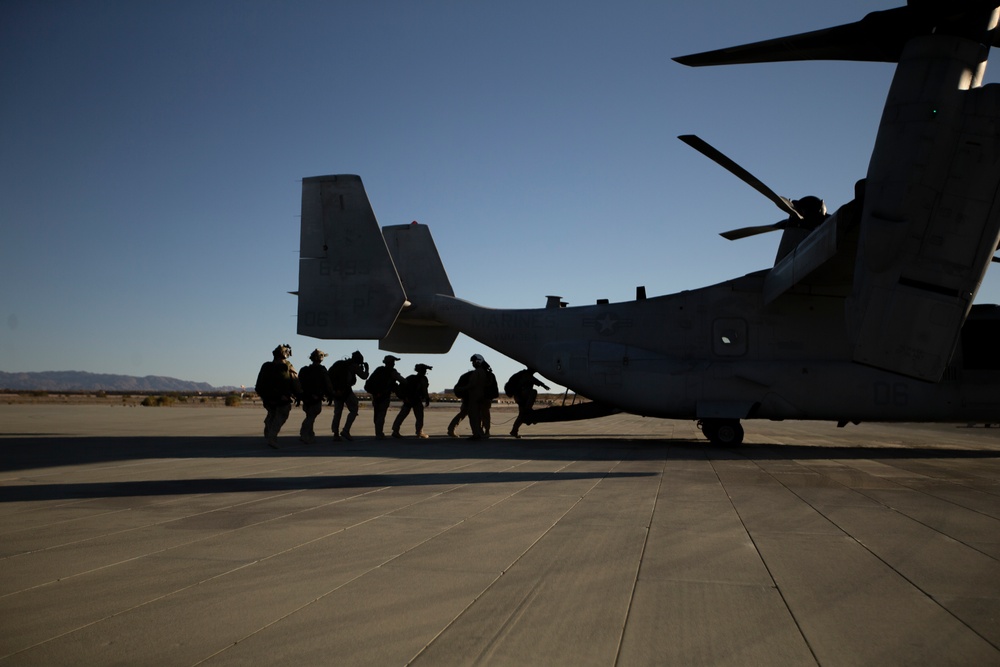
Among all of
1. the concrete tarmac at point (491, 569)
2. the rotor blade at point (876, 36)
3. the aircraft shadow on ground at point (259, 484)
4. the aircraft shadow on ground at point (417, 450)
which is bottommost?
the aircraft shadow on ground at point (417, 450)

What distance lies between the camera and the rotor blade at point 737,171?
12727mm

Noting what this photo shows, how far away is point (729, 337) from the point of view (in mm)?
16094

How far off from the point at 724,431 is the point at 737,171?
18.9ft

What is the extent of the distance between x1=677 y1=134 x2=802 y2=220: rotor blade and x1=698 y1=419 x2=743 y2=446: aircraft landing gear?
4.64m

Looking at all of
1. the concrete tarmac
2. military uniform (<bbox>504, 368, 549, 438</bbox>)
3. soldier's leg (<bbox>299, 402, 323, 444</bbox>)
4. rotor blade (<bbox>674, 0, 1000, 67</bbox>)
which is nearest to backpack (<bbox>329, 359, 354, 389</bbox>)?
soldier's leg (<bbox>299, 402, 323, 444</bbox>)

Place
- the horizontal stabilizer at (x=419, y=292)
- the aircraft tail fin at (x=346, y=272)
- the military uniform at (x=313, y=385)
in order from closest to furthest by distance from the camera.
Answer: the military uniform at (x=313, y=385) → the aircraft tail fin at (x=346, y=272) → the horizontal stabilizer at (x=419, y=292)

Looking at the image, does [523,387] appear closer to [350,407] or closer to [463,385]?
[463,385]

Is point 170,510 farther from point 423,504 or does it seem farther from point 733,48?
point 733,48

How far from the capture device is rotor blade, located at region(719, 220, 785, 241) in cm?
1616

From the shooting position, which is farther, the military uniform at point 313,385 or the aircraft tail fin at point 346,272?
the aircraft tail fin at point 346,272

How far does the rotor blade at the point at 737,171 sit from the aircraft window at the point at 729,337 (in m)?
2.73

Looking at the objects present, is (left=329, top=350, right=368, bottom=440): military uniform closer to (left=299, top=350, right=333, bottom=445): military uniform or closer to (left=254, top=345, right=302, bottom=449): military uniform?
(left=299, top=350, right=333, bottom=445): military uniform

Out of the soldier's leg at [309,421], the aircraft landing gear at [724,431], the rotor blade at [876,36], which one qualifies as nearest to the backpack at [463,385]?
the soldier's leg at [309,421]

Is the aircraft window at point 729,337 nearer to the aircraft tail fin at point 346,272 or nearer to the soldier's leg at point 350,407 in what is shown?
the aircraft tail fin at point 346,272
